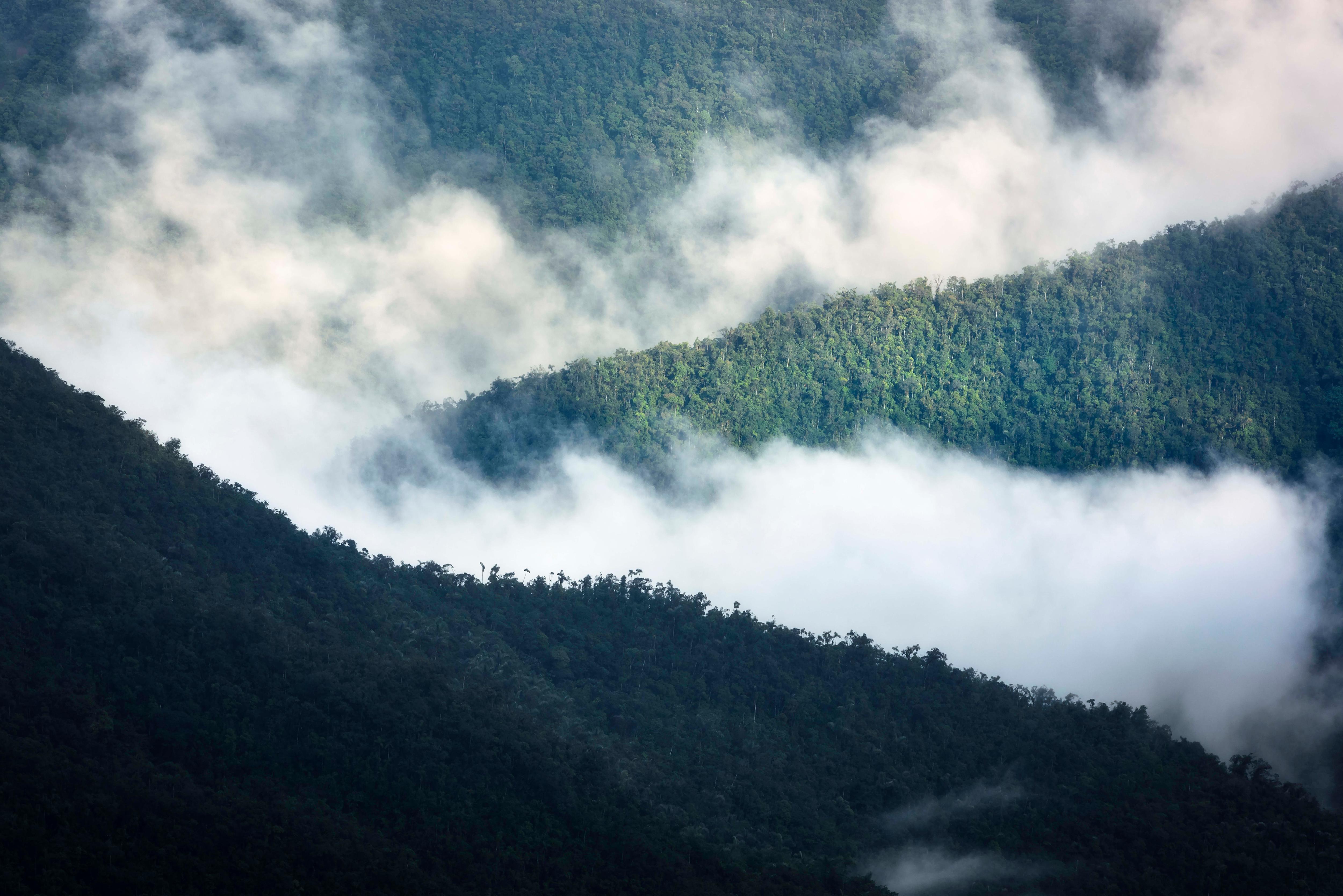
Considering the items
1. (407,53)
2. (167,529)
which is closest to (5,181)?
(407,53)

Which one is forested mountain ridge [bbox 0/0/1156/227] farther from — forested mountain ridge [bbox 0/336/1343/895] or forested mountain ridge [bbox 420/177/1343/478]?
forested mountain ridge [bbox 0/336/1343/895]

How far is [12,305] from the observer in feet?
284

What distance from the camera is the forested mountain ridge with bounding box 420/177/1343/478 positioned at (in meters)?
71.4

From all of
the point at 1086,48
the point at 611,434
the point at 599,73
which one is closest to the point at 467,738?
the point at 611,434

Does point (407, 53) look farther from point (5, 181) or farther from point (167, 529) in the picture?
point (167, 529)

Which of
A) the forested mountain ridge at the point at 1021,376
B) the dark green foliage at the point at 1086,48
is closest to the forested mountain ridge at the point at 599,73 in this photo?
the dark green foliage at the point at 1086,48

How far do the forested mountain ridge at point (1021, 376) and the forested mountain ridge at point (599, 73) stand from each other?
2726 centimetres

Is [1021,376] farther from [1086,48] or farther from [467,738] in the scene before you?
[1086,48]

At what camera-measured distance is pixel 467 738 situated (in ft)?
147

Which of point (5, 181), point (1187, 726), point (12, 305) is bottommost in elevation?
point (1187, 726)

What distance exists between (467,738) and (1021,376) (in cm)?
3731

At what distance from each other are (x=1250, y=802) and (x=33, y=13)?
255 feet

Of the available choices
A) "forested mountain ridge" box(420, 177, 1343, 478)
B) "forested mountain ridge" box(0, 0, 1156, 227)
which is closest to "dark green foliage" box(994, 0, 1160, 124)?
"forested mountain ridge" box(0, 0, 1156, 227)

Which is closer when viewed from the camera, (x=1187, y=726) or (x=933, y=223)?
(x=1187, y=726)
